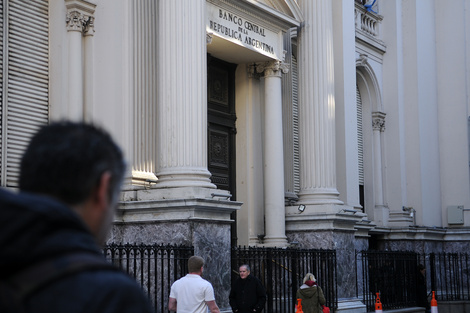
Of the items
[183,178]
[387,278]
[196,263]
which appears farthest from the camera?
[387,278]

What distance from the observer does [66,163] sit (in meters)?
1.94

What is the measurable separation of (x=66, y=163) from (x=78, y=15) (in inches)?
Answer: 532

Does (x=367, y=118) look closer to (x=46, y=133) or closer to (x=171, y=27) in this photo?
(x=171, y=27)

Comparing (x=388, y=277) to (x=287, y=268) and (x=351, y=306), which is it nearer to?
(x=351, y=306)

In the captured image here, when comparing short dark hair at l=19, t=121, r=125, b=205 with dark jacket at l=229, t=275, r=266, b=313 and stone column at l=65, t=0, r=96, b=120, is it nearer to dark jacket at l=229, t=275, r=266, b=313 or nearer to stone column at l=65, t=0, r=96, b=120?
dark jacket at l=229, t=275, r=266, b=313

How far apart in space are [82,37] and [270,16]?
5.02m

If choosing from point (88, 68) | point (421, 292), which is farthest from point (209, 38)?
point (421, 292)

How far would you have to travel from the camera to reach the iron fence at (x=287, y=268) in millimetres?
15599

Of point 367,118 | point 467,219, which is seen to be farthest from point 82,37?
point 467,219

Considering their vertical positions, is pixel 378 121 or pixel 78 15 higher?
pixel 78 15

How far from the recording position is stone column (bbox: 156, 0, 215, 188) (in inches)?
578

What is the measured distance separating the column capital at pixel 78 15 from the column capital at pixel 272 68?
5448 mm

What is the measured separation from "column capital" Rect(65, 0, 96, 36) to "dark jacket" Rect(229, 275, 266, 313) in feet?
17.7

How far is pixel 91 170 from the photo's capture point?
77.9 inches
